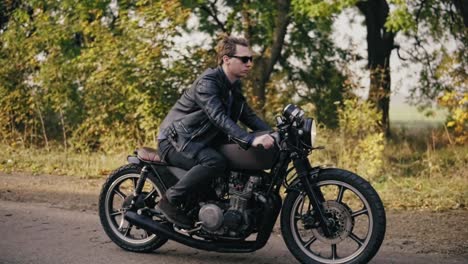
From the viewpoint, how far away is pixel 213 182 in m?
5.91

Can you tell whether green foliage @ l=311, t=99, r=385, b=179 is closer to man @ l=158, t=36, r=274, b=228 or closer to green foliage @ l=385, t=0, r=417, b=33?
green foliage @ l=385, t=0, r=417, b=33

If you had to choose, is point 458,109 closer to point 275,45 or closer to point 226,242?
point 226,242

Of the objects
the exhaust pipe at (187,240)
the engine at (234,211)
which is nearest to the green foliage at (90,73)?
the exhaust pipe at (187,240)

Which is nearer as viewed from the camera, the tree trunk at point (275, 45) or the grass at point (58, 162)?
the grass at point (58, 162)

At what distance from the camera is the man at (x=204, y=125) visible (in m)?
5.74

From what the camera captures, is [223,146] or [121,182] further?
[121,182]

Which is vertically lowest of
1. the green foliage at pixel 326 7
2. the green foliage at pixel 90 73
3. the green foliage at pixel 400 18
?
the green foliage at pixel 90 73

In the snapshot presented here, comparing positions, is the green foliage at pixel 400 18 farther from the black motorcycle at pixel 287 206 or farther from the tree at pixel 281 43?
the black motorcycle at pixel 287 206

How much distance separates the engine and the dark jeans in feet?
0.57

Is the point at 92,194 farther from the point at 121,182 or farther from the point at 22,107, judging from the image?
the point at 22,107

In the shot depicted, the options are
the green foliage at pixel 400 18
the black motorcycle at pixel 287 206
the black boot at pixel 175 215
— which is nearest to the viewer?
the black motorcycle at pixel 287 206

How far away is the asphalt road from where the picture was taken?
6.08m

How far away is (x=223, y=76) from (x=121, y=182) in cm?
142

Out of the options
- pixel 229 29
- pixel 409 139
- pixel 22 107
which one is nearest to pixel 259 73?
pixel 229 29
